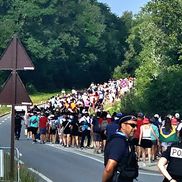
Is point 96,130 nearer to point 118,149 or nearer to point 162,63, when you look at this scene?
point 118,149

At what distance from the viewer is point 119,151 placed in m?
9.51

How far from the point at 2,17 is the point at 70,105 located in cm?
5965

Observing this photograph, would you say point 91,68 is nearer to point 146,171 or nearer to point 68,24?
point 68,24

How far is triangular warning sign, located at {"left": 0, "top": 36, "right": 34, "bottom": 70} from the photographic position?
15.7 m

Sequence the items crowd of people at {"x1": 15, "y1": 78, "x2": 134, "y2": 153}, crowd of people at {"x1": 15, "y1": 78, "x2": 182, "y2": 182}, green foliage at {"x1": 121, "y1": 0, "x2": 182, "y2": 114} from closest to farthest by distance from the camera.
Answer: crowd of people at {"x1": 15, "y1": 78, "x2": 182, "y2": 182}, crowd of people at {"x1": 15, "y1": 78, "x2": 134, "y2": 153}, green foliage at {"x1": 121, "y1": 0, "x2": 182, "y2": 114}

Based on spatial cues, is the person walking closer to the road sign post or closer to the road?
the road sign post

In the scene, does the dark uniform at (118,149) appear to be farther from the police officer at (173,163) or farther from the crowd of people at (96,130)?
the crowd of people at (96,130)

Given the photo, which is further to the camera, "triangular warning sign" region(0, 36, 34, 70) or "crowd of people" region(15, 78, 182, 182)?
"crowd of people" region(15, 78, 182, 182)

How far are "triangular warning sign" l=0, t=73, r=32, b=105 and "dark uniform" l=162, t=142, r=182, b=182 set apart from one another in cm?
599

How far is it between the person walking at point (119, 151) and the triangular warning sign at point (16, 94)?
5824 millimetres

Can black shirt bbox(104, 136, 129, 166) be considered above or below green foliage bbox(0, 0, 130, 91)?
below

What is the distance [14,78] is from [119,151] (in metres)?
6.29

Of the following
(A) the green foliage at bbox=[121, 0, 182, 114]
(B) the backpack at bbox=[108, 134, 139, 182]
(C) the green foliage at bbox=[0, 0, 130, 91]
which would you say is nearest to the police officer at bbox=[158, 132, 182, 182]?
(B) the backpack at bbox=[108, 134, 139, 182]

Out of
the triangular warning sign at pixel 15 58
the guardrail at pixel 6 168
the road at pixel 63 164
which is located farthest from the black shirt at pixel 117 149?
the road at pixel 63 164
